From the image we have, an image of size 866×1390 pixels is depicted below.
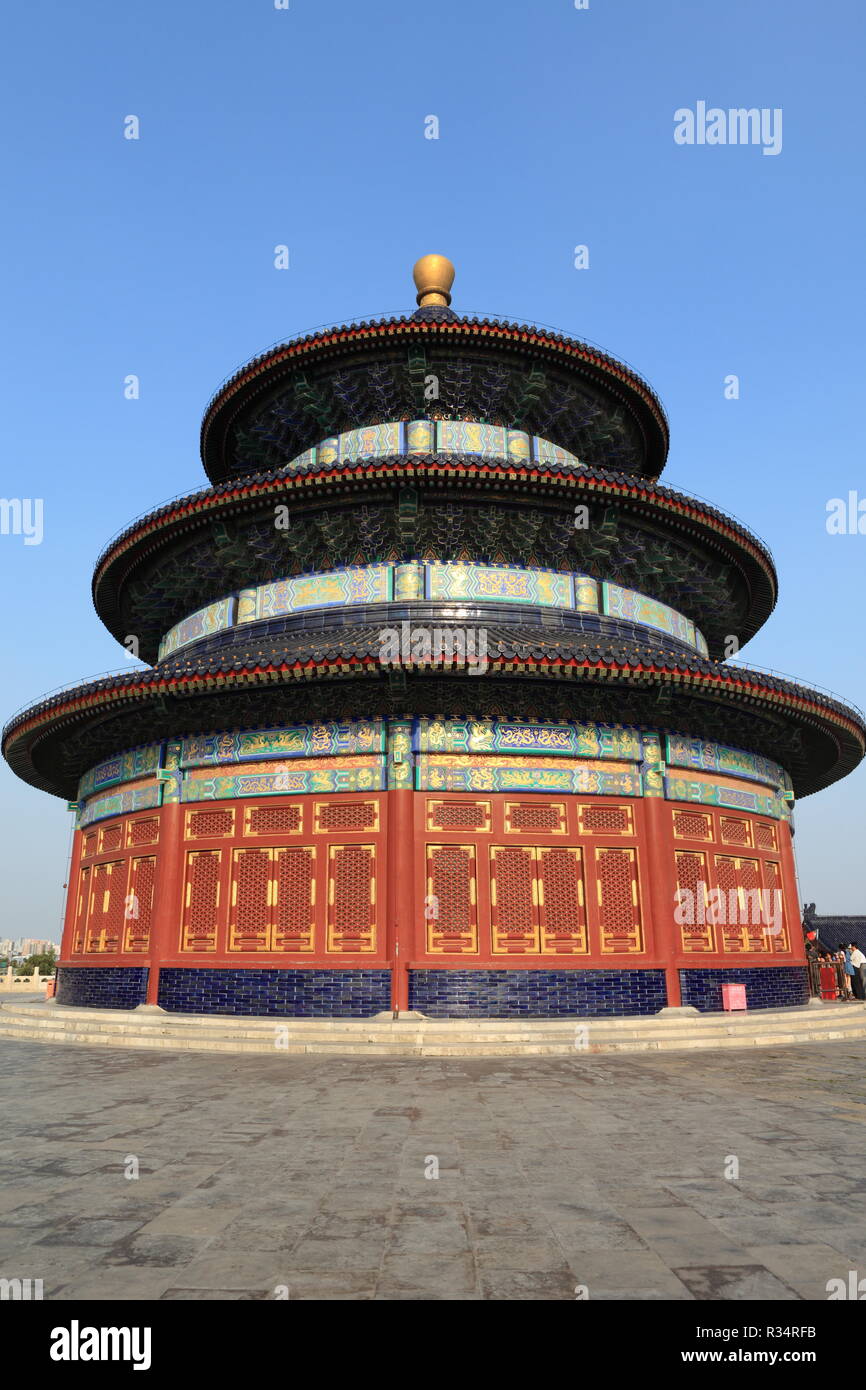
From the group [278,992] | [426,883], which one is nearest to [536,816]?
[426,883]

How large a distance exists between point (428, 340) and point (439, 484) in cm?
455

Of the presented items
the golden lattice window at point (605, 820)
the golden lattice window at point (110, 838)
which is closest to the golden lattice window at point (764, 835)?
the golden lattice window at point (605, 820)

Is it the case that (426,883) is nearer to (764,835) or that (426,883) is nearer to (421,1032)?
(421,1032)

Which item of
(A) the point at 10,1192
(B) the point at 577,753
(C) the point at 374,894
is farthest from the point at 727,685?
(A) the point at 10,1192

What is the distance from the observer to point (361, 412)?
20.4 metres

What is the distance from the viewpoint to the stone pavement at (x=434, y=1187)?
3613mm

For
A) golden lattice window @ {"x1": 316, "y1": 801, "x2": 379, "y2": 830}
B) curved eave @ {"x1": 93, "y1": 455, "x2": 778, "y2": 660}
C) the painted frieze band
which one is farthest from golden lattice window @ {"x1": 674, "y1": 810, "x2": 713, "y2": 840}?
curved eave @ {"x1": 93, "y1": 455, "x2": 778, "y2": 660}

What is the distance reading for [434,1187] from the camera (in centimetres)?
500

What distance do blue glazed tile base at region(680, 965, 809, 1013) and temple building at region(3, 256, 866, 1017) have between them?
6cm

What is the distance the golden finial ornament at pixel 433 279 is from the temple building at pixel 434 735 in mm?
4007

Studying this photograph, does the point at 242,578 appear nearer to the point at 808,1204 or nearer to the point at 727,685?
the point at 727,685

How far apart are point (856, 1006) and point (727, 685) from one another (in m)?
7.56

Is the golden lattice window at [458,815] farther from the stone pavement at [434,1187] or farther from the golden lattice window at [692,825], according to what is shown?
the stone pavement at [434,1187]

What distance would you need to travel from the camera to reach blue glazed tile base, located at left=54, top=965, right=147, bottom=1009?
15.5 m
